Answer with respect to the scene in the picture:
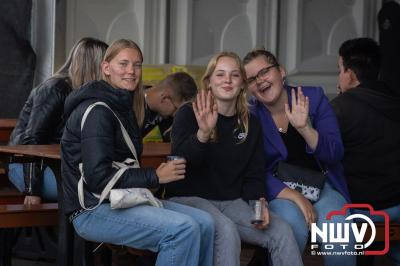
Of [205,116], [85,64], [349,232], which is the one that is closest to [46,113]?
[85,64]

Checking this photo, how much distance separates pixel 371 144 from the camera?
5.95 metres

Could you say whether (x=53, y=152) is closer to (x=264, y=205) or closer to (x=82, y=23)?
(x=264, y=205)

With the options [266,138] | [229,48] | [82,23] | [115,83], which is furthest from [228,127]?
[229,48]

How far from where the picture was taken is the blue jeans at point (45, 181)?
6105 millimetres

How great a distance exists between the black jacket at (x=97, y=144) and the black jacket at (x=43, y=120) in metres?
1.15

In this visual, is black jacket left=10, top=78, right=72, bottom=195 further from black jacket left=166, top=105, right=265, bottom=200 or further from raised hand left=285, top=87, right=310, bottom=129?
raised hand left=285, top=87, right=310, bottom=129

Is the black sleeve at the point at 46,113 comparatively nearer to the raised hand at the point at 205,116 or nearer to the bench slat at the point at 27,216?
the bench slat at the point at 27,216

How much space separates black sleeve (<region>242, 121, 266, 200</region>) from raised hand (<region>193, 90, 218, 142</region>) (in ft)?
1.22

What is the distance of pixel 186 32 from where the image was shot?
8578 millimetres

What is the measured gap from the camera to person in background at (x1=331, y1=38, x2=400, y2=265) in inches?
231

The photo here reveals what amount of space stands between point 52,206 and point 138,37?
2.93 meters

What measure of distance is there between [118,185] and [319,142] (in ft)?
4.19

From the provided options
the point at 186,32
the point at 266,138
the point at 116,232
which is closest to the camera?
the point at 116,232

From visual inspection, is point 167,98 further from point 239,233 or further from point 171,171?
point 171,171
